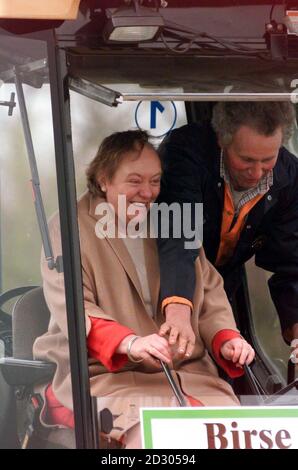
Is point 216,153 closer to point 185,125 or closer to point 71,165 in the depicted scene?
point 185,125

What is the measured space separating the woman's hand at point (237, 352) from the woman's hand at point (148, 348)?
0.27m

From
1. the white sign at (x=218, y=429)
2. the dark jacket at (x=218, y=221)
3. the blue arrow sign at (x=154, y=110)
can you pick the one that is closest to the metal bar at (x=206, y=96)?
the blue arrow sign at (x=154, y=110)

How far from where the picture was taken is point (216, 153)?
4.06 meters

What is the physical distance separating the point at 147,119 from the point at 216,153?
282mm

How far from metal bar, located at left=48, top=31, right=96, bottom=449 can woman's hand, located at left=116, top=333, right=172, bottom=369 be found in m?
0.13

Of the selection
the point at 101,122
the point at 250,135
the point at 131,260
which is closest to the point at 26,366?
the point at 131,260

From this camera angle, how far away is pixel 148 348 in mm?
3742

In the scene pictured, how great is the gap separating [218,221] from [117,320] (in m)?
0.53

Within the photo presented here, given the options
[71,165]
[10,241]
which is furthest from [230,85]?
[10,241]

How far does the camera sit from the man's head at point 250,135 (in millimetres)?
3957

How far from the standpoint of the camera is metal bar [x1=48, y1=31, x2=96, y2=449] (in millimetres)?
3637

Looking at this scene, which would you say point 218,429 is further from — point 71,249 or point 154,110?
point 154,110

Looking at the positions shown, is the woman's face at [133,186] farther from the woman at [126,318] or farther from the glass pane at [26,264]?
the glass pane at [26,264]

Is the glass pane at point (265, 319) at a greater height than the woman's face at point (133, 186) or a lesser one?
lesser
